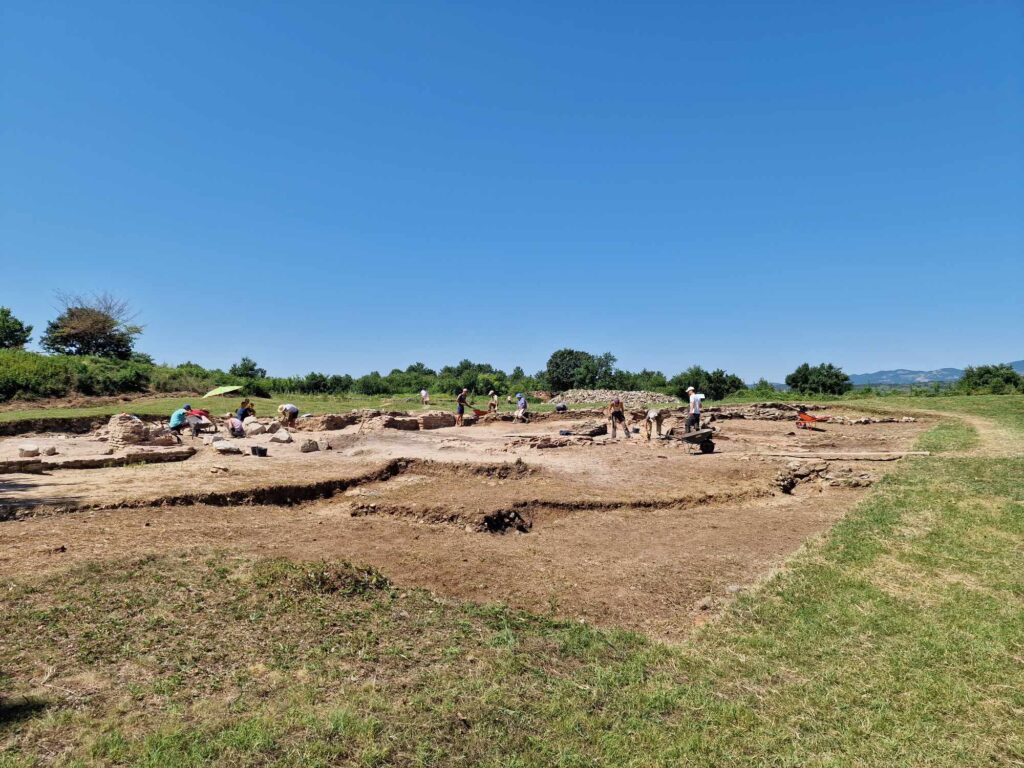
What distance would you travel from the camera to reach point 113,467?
488 inches

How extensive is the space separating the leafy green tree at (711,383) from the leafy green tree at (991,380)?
44.7 feet

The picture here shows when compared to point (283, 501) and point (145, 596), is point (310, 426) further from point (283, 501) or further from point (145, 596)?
point (145, 596)

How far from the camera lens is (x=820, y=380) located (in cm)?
4019

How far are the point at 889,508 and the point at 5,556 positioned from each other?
12691mm

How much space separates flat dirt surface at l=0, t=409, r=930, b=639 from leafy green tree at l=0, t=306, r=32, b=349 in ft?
115

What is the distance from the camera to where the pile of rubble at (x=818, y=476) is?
38.3 ft

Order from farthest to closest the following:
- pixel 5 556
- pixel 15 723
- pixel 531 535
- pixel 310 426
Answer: pixel 310 426 < pixel 531 535 < pixel 5 556 < pixel 15 723

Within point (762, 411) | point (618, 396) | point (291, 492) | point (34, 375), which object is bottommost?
point (291, 492)

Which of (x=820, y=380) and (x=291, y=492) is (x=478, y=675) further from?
(x=820, y=380)

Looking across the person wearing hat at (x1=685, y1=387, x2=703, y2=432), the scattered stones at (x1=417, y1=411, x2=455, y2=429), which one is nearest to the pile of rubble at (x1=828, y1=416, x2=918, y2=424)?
the person wearing hat at (x1=685, y1=387, x2=703, y2=432)

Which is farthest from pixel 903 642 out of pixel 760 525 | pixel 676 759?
pixel 760 525

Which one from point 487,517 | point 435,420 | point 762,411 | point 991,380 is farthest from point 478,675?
point 991,380

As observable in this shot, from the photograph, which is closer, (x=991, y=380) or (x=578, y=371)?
(x=991, y=380)

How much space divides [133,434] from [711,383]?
37.3m
